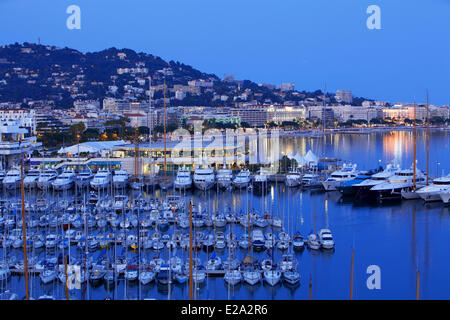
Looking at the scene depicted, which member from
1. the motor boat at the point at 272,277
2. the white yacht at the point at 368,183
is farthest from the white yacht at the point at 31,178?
the motor boat at the point at 272,277

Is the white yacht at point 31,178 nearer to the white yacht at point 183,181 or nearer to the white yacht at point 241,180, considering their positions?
the white yacht at point 183,181

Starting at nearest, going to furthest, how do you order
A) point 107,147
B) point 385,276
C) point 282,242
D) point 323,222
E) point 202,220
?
point 385,276 < point 282,242 < point 202,220 < point 323,222 < point 107,147

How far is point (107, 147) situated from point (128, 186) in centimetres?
348

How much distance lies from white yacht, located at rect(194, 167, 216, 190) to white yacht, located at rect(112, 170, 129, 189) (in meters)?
1.27

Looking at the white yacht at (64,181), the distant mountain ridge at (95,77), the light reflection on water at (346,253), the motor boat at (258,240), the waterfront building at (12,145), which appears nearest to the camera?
the light reflection on water at (346,253)

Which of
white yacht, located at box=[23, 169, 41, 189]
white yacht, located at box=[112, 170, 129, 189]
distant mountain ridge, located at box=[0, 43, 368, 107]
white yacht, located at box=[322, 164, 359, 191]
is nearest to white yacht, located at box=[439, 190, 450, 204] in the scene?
white yacht, located at box=[322, 164, 359, 191]

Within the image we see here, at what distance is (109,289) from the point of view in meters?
4.29

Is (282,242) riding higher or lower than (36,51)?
lower

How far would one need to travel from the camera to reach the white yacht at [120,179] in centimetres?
942

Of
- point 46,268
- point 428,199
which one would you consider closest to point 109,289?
point 46,268

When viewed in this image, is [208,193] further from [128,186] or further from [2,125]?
[2,125]

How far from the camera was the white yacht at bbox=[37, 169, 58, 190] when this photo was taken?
370 inches

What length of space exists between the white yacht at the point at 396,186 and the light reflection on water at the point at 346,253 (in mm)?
405

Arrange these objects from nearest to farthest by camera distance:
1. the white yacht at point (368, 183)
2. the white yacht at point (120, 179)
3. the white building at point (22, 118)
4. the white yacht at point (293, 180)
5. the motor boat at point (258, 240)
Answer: the motor boat at point (258, 240), the white yacht at point (368, 183), the white yacht at point (120, 179), the white yacht at point (293, 180), the white building at point (22, 118)
